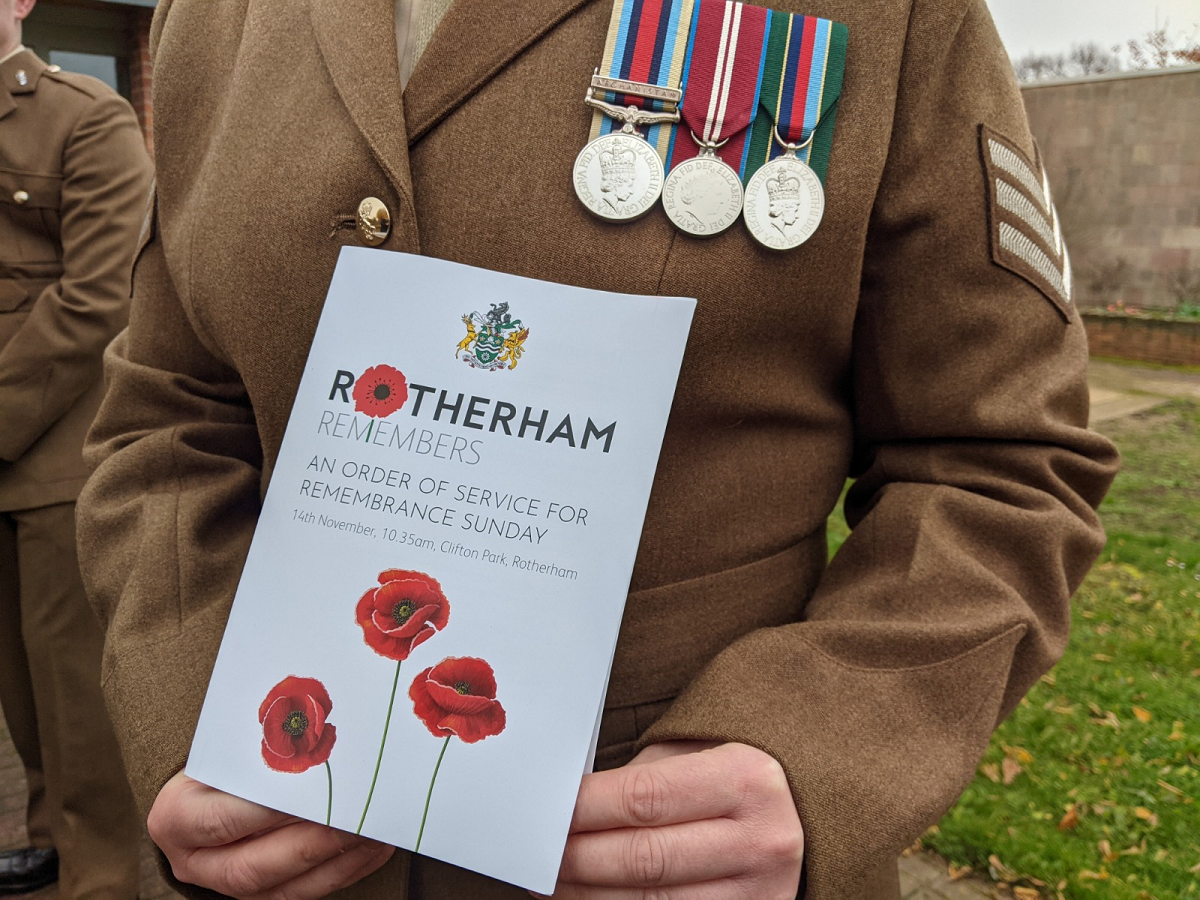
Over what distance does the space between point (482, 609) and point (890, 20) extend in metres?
0.62

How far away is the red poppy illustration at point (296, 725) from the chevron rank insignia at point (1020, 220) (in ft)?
2.29

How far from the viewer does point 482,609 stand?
0.75m

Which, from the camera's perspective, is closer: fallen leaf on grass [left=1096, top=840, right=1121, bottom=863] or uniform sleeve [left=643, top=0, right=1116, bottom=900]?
uniform sleeve [left=643, top=0, right=1116, bottom=900]

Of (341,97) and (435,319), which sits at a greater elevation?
(341,97)

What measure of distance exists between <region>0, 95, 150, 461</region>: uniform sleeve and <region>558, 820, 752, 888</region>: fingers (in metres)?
2.36

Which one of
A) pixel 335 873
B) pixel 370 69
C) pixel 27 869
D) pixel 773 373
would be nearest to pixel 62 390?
pixel 27 869

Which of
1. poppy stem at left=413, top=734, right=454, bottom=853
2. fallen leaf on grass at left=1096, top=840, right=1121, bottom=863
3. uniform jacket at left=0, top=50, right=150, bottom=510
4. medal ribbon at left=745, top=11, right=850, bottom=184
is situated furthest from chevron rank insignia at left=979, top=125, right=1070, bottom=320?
fallen leaf on grass at left=1096, top=840, right=1121, bottom=863

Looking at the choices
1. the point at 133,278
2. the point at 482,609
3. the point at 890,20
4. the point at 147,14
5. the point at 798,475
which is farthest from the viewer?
the point at 147,14

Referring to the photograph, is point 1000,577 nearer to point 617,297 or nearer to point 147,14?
point 617,297

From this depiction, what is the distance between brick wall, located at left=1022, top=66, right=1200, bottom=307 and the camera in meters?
9.77

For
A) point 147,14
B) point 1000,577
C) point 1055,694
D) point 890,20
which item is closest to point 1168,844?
point 1055,694

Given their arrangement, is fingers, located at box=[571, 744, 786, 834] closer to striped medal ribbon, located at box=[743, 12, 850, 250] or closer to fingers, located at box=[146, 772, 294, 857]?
fingers, located at box=[146, 772, 294, 857]

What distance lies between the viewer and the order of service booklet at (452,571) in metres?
0.73

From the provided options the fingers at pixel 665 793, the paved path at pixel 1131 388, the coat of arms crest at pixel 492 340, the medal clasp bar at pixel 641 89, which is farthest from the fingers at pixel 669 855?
the paved path at pixel 1131 388
